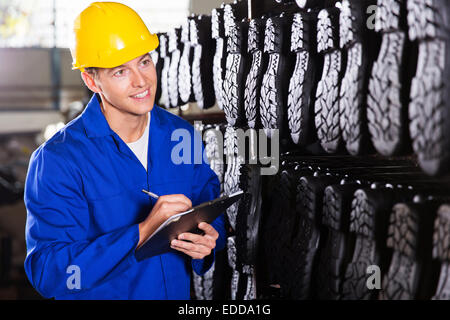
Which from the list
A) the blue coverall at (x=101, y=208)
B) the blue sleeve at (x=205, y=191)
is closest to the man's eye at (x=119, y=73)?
the blue coverall at (x=101, y=208)

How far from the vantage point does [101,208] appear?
151cm

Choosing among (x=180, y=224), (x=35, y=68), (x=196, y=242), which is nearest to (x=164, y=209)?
(x=180, y=224)

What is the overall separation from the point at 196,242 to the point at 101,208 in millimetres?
297

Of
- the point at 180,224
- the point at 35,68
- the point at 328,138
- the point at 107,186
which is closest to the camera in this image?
the point at 328,138

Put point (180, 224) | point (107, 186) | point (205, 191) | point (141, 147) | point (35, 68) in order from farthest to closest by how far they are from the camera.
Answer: point (35, 68) < point (205, 191) < point (141, 147) < point (107, 186) < point (180, 224)

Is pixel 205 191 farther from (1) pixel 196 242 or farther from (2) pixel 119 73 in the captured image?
(2) pixel 119 73

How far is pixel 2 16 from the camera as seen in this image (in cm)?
903

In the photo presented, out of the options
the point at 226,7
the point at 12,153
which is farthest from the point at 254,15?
the point at 12,153

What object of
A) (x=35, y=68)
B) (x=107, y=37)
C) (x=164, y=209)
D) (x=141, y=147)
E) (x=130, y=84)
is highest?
(x=35, y=68)

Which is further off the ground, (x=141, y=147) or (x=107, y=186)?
(x=141, y=147)

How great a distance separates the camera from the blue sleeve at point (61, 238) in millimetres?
1392

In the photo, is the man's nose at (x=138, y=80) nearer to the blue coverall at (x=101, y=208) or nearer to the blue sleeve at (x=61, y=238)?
the blue coverall at (x=101, y=208)
